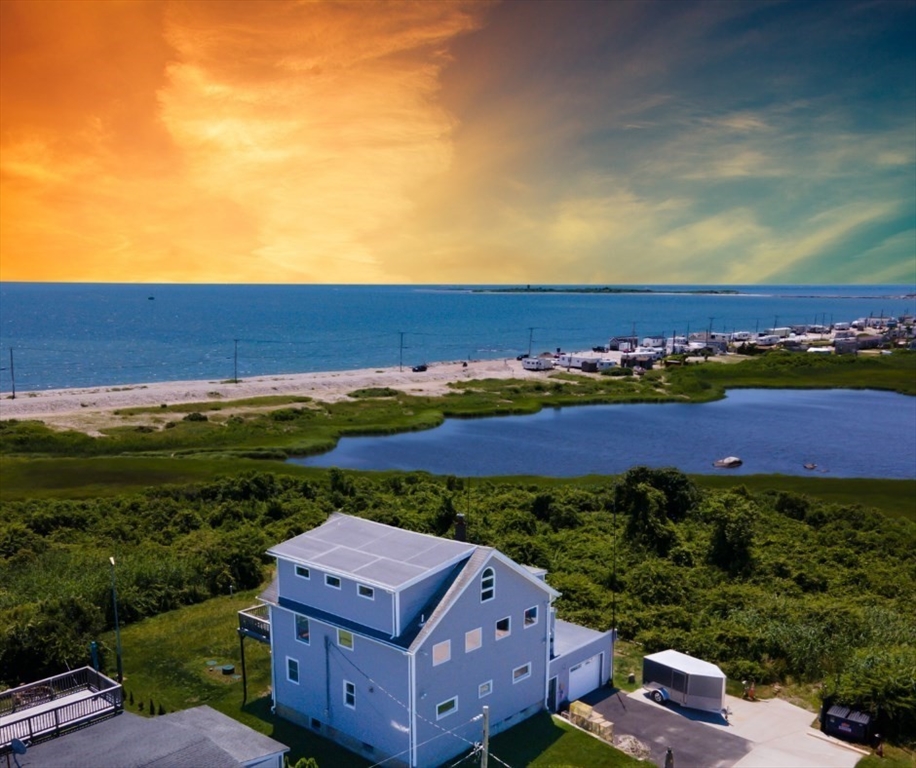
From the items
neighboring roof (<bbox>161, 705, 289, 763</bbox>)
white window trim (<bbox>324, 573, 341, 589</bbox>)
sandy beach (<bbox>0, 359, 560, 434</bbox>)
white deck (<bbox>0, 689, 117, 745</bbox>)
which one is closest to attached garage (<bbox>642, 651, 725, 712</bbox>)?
white window trim (<bbox>324, 573, 341, 589</bbox>)

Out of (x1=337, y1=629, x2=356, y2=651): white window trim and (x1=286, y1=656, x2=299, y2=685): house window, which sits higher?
(x1=337, y1=629, x2=356, y2=651): white window trim

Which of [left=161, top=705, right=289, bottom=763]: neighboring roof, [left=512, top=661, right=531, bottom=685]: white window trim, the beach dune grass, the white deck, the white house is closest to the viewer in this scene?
the white deck

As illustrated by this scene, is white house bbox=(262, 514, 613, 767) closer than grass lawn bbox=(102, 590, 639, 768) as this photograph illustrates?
Yes

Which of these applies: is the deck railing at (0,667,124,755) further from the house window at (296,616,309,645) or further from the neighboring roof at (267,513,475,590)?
the neighboring roof at (267,513,475,590)

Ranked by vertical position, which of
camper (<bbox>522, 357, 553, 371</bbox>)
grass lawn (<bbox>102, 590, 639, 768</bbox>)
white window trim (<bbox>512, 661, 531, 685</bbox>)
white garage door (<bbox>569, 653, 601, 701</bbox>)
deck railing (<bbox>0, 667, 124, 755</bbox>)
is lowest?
grass lawn (<bbox>102, 590, 639, 768</bbox>)

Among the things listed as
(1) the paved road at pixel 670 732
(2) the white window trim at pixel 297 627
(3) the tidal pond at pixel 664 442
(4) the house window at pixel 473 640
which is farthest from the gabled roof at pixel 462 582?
(3) the tidal pond at pixel 664 442

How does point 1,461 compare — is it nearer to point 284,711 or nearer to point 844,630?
point 284,711

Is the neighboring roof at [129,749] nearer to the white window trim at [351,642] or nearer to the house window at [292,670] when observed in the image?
the white window trim at [351,642]
